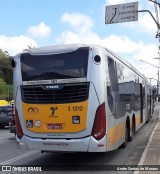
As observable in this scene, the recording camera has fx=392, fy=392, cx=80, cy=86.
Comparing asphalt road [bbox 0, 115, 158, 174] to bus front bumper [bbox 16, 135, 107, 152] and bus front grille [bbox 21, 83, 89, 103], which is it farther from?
bus front grille [bbox 21, 83, 89, 103]

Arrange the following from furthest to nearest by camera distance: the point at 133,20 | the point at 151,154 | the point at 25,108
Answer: the point at 133,20, the point at 151,154, the point at 25,108

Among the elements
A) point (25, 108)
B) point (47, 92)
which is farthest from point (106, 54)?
point (25, 108)

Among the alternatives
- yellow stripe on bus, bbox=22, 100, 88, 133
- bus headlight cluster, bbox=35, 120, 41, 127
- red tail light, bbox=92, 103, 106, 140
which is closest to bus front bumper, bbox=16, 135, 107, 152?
red tail light, bbox=92, 103, 106, 140

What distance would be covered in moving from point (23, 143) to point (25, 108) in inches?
36.7

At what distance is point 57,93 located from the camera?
10.1 m

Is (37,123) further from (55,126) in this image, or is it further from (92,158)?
(92,158)

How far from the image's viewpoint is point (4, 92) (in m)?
84.4

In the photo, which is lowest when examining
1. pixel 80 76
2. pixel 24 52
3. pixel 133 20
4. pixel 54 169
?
pixel 54 169

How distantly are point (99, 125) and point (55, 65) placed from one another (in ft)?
6.40

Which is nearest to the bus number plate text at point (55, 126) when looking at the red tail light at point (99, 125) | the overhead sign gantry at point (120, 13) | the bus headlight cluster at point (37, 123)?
the bus headlight cluster at point (37, 123)

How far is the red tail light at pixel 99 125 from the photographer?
9734mm

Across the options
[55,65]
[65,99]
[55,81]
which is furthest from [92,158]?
[55,65]

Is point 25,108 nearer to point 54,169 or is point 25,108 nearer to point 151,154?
point 54,169

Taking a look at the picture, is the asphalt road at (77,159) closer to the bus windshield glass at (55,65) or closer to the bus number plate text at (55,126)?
the bus number plate text at (55,126)
